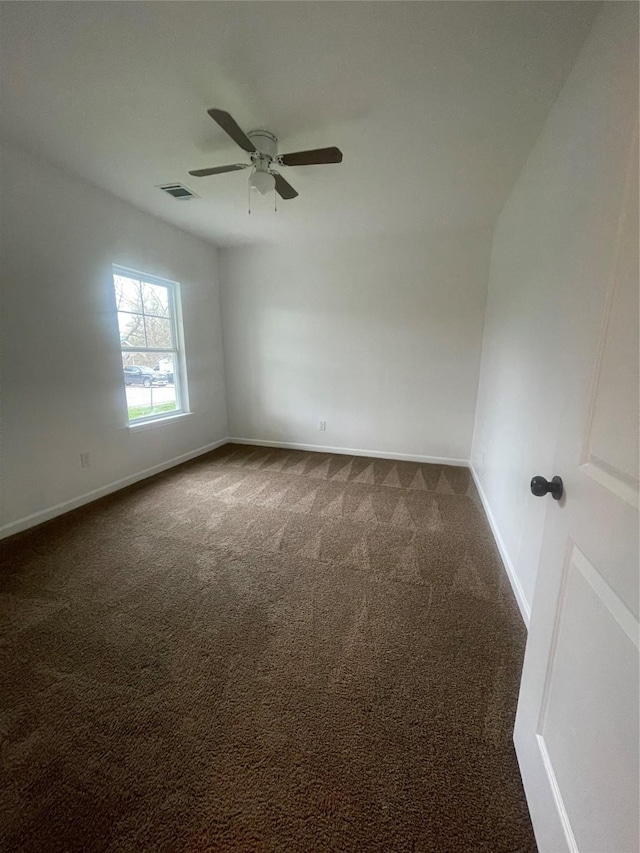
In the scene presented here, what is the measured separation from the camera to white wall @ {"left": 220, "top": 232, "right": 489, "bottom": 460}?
3.54 meters

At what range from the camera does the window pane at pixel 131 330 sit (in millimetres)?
3025

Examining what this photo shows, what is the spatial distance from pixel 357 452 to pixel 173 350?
8.31 ft

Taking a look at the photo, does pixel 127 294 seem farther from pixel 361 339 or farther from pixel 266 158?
pixel 361 339

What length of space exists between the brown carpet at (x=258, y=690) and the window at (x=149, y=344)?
1433 millimetres

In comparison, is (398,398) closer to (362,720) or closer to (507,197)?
(507,197)

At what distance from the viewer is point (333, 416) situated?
4164mm

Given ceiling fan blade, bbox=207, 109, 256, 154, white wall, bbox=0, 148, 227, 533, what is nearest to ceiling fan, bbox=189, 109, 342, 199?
ceiling fan blade, bbox=207, 109, 256, 154

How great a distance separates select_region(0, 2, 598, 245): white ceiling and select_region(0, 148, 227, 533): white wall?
32 cm

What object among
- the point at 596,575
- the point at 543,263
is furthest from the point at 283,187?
the point at 596,575

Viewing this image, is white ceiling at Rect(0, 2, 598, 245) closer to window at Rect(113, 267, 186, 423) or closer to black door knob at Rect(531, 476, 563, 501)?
window at Rect(113, 267, 186, 423)

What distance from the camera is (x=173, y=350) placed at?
367 cm

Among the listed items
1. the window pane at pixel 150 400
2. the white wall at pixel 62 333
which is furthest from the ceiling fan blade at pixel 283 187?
the window pane at pixel 150 400

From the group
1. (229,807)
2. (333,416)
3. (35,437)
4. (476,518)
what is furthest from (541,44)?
(35,437)

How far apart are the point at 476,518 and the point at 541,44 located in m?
2.70
